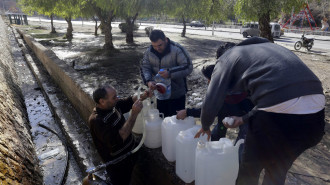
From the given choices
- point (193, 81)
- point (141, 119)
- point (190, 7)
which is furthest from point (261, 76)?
point (190, 7)

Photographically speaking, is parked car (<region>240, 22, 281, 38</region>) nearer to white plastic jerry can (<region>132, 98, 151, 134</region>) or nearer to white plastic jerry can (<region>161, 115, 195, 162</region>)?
white plastic jerry can (<region>132, 98, 151, 134</region>)

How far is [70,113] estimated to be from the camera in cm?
503

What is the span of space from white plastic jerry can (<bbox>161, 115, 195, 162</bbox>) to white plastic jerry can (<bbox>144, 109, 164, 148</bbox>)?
164 millimetres

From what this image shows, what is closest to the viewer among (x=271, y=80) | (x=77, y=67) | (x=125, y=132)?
(x=271, y=80)

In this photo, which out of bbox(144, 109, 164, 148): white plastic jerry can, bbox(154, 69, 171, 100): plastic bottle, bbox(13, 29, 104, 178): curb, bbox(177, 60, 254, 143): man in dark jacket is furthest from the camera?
bbox(13, 29, 104, 178): curb

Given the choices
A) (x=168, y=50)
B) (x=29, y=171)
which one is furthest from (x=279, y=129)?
(x=29, y=171)

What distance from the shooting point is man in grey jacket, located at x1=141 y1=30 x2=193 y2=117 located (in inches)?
112

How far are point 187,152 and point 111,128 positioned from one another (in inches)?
30.5

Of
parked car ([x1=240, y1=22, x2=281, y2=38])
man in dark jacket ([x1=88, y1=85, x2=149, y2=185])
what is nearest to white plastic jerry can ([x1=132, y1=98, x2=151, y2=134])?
man in dark jacket ([x1=88, y1=85, x2=149, y2=185])

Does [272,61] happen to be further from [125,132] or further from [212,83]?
[125,132]

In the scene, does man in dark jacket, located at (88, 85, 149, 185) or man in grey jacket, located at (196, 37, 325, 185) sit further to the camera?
man in dark jacket, located at (88, 85, 149, 185)

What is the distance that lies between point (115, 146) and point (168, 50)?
56.1 inches

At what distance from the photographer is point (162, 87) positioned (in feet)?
9.21

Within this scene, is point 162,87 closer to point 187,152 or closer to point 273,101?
point 187,152
